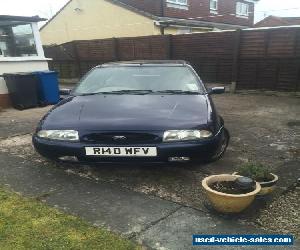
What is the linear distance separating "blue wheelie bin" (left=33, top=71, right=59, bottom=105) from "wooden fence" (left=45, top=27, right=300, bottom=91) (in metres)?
5.14

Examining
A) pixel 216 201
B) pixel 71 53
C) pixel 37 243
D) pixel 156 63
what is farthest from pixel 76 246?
pixel 71 53

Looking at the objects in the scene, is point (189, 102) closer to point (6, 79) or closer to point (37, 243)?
point (37, 243)

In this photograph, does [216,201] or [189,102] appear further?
[189,102]

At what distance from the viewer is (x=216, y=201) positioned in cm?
313

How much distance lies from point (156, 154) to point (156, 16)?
17.6m

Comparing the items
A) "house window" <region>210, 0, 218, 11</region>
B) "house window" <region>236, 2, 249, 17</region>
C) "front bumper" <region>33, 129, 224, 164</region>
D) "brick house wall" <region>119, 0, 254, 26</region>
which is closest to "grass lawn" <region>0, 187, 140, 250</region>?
"front bumper" <region>33, 129, 224, 164</region>

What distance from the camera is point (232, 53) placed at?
11.7m

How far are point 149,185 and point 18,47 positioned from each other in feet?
28.2

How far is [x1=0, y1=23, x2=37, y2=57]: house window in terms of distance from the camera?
1046cm

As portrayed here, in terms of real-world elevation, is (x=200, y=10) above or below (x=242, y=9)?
above

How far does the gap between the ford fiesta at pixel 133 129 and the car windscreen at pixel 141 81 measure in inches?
6.0

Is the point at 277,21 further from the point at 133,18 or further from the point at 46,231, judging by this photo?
the point at 46,231

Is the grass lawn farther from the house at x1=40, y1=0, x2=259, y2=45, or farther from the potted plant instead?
the house at x1=40, y1=0, x2=259, y2=45

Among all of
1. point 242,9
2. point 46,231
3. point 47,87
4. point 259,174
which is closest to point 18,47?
point 47,87
